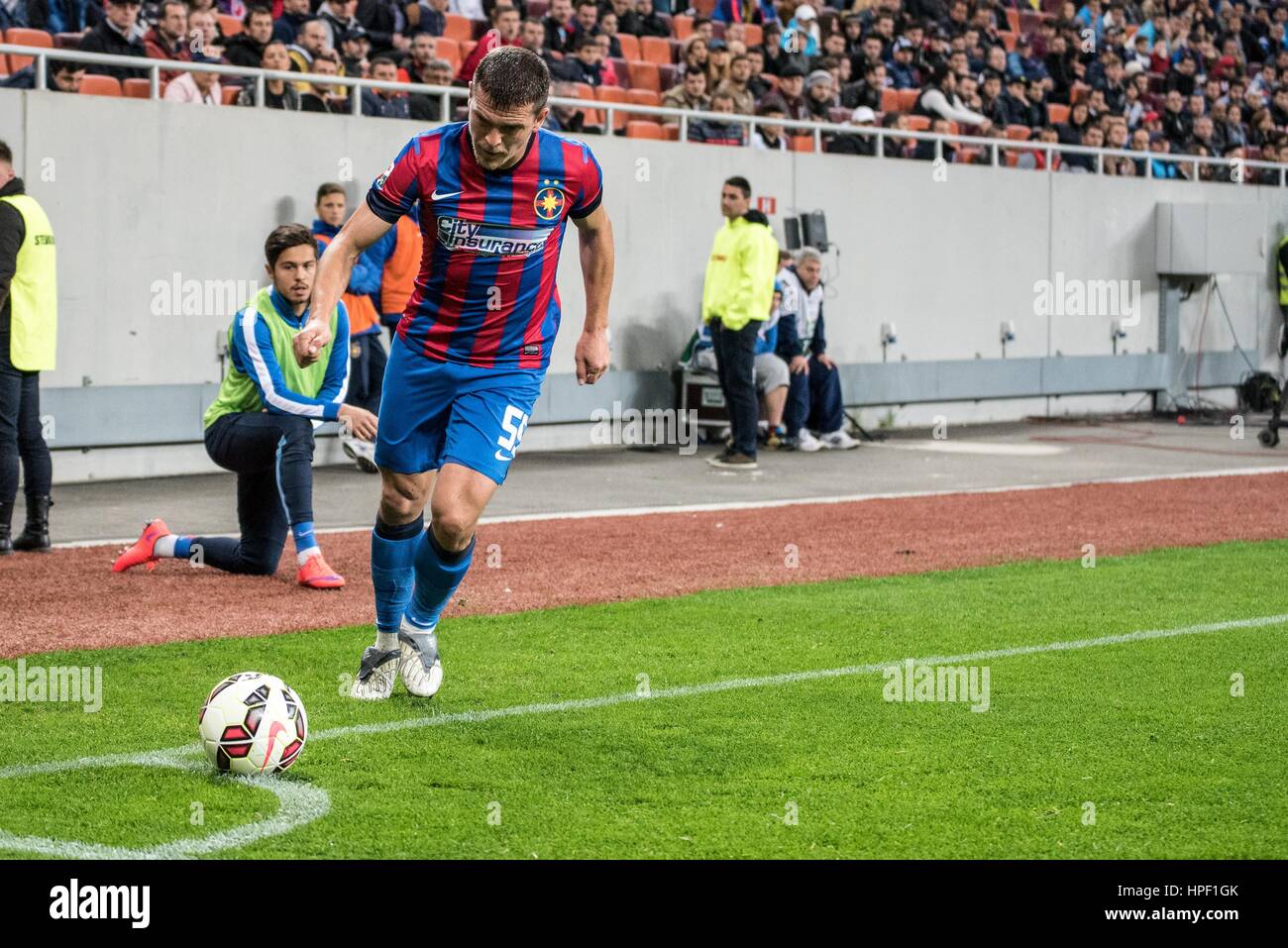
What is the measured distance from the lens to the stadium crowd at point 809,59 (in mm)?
15180

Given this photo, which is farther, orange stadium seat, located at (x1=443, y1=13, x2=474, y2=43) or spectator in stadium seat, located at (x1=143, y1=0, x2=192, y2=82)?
orange stadium seat, located at (x1=443, y1=13, x2=474, y2=43)

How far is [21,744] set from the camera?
590cm

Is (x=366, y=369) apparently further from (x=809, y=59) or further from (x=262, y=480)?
(x=809, y=59)

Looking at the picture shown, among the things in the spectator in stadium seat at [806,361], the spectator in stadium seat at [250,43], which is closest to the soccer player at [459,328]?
the spectator in stadium seat at [250,43]

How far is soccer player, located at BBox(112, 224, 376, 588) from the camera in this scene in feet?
29.1

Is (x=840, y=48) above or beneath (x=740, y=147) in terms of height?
above

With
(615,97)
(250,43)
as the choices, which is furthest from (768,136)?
(250,43)

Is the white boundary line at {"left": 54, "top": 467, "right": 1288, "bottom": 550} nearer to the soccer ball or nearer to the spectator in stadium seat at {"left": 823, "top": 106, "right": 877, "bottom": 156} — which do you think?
the soccer ball

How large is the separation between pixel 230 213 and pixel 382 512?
28.7ft

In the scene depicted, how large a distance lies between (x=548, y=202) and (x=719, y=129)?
41.6ft

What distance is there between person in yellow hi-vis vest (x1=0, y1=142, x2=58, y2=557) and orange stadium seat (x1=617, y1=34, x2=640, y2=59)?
35.3 feet

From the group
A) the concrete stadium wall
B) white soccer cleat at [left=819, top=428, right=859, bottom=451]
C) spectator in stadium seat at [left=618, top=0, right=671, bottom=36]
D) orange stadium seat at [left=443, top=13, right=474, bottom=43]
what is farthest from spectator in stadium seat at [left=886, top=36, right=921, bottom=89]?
white soccer cleat at [left=819, top=428, right=859, bottom=451]
